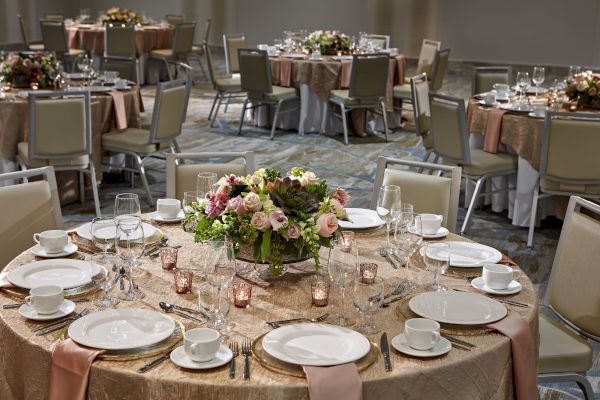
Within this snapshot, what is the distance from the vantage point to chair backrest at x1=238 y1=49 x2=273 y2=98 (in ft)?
27.4

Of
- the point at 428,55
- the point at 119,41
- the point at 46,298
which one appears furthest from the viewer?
the point at 119,41

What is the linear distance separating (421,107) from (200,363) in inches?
181

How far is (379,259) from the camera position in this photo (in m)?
2.87

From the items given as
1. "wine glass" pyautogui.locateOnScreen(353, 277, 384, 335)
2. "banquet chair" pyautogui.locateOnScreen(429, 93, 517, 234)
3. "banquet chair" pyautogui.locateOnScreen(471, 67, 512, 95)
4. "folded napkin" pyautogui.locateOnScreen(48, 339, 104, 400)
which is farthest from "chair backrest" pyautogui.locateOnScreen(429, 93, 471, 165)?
"folded napkin" pyautogui.locateOnScreen(48, 339, 104, 400)

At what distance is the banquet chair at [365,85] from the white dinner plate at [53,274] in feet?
18.8

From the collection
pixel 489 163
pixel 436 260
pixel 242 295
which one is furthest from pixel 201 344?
pixel 489 163

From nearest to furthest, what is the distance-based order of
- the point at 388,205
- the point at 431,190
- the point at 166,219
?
the point at 388,205 → the point at 166,219 → the point at 431,190

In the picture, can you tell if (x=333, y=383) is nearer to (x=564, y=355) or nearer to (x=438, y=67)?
(x=564, y=355)

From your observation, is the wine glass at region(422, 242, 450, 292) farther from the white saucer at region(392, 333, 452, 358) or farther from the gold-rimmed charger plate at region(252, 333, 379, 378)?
the gold-rimmed charger plate at region(252, 333, 379, 378)

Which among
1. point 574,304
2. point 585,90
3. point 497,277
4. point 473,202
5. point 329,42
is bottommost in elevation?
point 473,202

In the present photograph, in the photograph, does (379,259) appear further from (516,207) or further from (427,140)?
(427,140)

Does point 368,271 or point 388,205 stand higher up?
point 388,205

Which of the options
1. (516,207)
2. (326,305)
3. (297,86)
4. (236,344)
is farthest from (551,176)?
(297,86)

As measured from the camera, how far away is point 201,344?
205cm
